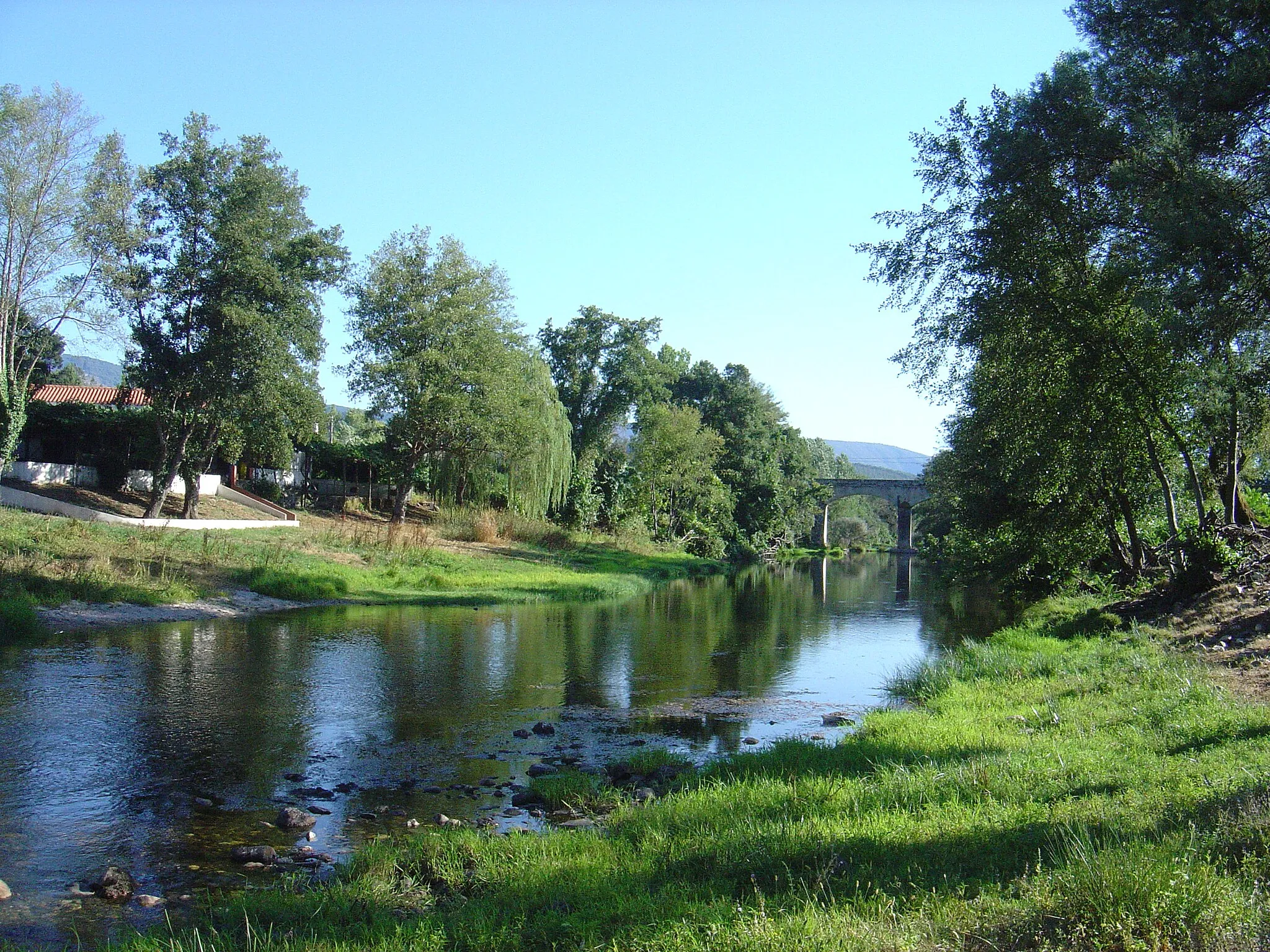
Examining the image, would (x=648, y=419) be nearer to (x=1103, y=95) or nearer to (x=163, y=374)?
(x=163, y=374)

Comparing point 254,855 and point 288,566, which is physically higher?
point 288,566

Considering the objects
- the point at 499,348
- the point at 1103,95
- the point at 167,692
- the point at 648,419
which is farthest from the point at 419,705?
the point at 648,419

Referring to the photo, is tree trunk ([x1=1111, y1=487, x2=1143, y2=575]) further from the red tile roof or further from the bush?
the red tile roof

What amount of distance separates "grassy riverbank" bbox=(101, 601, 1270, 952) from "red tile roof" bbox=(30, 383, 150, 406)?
40.8 meters

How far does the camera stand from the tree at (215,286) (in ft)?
107

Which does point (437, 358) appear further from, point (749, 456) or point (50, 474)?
point (749, 456)

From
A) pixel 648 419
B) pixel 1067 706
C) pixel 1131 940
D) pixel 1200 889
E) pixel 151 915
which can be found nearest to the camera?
pixel 1131 940

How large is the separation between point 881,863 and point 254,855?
5120mm

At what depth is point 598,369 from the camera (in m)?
62.2

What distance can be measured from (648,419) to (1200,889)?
54.1m

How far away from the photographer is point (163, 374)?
33.1 metres

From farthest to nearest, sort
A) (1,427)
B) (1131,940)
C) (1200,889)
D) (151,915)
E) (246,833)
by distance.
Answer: (1,427) → (246,833) → (151,915) → (1200,889) → (1131,940)

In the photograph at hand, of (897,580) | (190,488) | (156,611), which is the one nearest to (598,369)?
(897,580)

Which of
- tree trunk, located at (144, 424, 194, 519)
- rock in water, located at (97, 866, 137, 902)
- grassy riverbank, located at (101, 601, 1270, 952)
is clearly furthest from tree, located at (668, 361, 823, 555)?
rock in water, located at (97, 866, 137, 902)
